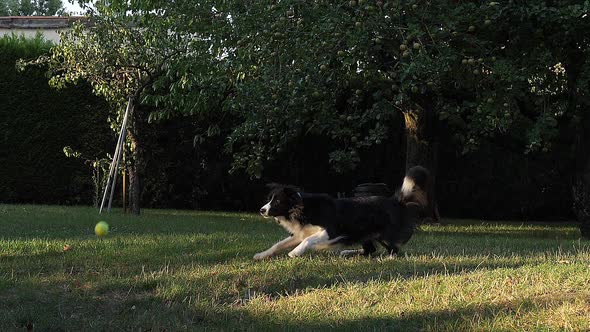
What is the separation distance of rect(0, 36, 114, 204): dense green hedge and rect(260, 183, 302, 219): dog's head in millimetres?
10222

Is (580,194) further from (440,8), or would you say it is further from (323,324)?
(323,324)

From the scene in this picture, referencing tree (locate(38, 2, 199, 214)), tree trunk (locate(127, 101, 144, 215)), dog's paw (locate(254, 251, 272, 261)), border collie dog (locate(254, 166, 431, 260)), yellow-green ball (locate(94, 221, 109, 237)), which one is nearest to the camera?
dog's paw (locate(254, 251, 272, 261))

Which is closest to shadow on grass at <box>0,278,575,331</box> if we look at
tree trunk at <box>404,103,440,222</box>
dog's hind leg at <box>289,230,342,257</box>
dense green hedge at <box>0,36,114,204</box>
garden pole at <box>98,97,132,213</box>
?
dog's hind leg at <box>289,230,342,257</box>

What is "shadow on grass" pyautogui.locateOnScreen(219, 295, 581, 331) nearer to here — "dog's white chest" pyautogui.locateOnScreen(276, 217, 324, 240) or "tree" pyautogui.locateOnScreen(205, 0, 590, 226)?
"dog's white chest" pyautogui.locateOnScreen(276, 217, 324, 240)

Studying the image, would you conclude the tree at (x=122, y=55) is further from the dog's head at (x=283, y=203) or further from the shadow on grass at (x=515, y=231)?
the dog's head at (x=283, y=203)

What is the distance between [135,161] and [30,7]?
46880 millimetres

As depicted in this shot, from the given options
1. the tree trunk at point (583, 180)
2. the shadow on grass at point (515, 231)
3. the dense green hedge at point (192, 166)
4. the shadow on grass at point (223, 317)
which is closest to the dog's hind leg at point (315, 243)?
the shadow on grass at point (223, 317)

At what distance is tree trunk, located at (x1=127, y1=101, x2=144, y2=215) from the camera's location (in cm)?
1404

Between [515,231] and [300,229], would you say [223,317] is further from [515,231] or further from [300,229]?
[515,231]

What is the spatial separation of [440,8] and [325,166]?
26.0 ft

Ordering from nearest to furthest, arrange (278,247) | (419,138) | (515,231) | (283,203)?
(278,247), (283,203), (515,231), (419,138)

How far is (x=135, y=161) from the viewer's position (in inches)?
558

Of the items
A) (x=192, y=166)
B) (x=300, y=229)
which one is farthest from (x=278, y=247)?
(x=192, y=166)

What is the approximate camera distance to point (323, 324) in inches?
172
